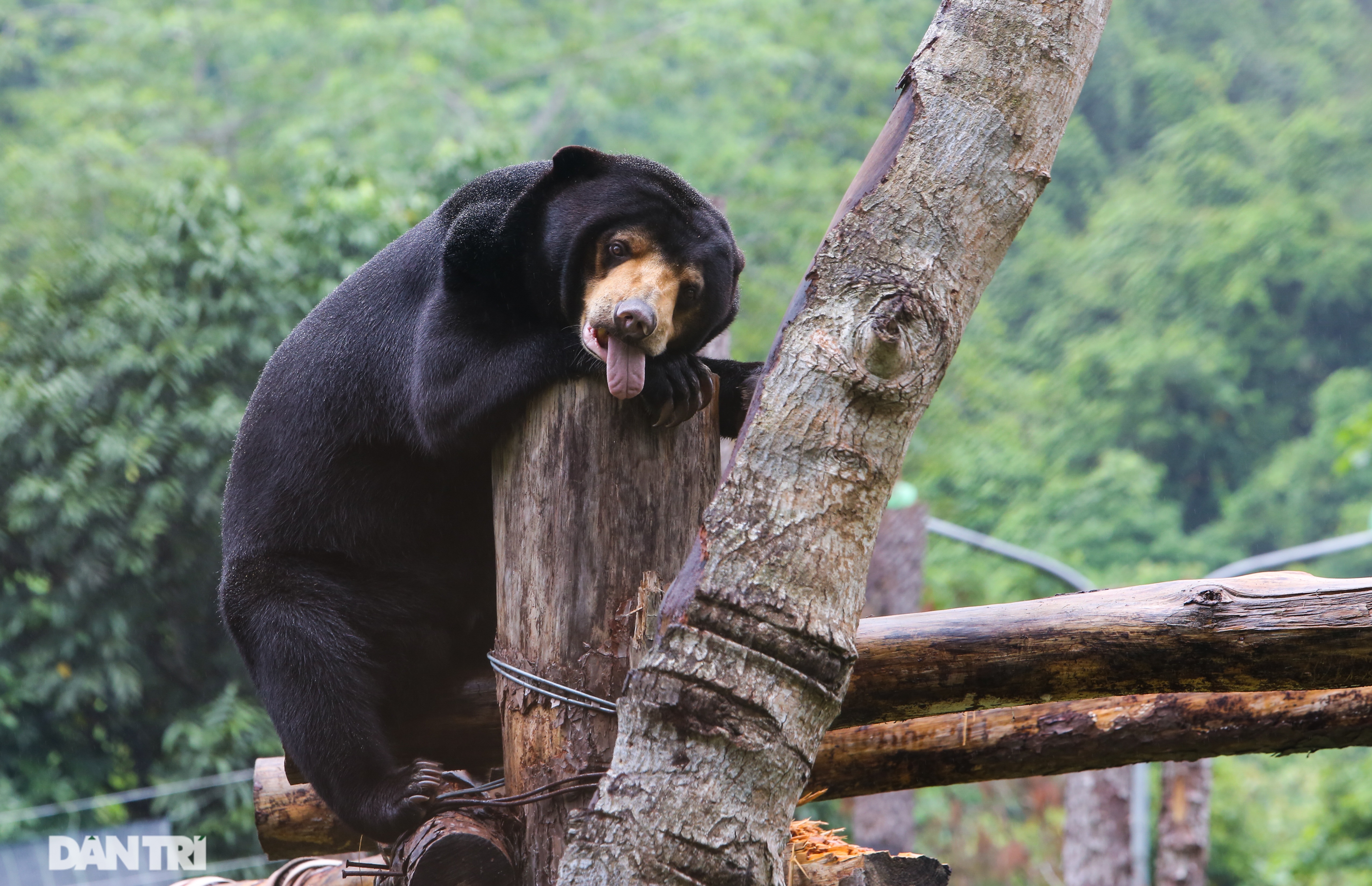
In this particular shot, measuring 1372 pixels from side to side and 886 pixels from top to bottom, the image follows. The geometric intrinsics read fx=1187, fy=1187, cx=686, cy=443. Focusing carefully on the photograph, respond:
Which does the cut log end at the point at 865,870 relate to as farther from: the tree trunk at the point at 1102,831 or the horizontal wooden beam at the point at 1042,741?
the tree trunk at the point at 1102,831

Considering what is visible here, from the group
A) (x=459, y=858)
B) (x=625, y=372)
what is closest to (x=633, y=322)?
(x=625, y=372)

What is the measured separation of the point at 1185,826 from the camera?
19.7 ft

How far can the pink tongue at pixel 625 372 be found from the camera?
194cm

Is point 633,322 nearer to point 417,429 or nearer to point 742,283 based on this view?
point 417,429

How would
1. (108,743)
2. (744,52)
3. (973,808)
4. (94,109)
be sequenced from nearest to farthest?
(108,743) < (973,808) < (94,109) < (744,52)

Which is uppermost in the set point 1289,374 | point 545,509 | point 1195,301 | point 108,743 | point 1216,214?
point 1216,214

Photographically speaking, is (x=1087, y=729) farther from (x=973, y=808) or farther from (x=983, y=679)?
(x=973, y=808)

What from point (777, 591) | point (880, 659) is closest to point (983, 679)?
point (880, 659)

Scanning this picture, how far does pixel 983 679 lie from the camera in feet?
6.69

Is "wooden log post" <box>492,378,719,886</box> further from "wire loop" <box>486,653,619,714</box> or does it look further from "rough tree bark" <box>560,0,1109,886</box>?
"rough tree bark" <box>560,0,1109,886</box>

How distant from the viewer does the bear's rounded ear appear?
244 centimetres

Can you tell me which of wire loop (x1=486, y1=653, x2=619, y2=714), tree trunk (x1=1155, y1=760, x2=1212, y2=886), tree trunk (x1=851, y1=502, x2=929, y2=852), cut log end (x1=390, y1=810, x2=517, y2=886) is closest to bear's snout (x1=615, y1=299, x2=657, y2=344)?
wire loop (x1=486, y1=653, x2=619, y2=714)

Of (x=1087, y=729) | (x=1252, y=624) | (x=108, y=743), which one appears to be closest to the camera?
(x=1252, y=624)

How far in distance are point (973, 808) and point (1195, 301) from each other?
40.2ft
